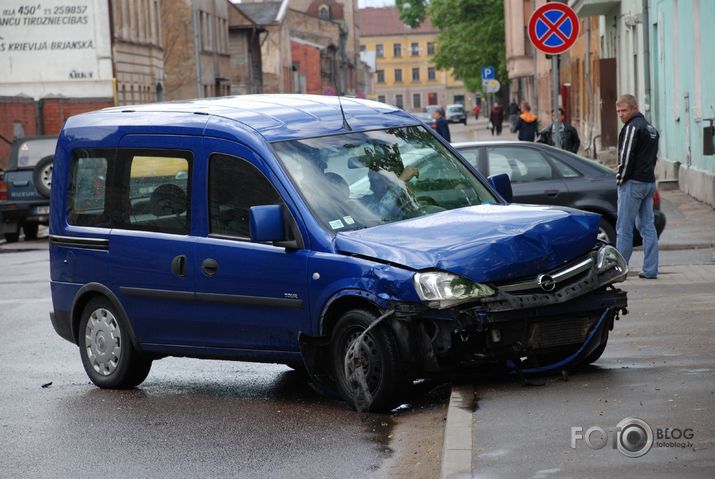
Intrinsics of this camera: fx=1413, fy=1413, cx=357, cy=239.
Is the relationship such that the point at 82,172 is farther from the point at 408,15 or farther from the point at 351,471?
the point at 408,15

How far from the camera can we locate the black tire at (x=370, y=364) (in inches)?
316

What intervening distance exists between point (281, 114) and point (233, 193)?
2.01 ft

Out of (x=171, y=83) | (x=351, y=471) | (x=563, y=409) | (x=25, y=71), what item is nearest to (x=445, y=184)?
(x=563, y=409)

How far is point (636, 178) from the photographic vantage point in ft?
44.8

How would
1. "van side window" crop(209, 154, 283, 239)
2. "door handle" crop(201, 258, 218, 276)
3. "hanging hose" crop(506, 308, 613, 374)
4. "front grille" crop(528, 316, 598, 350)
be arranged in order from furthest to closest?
"door handle" crop(201, 258, 218, 276)
"van side window" crop(209, 154, 283, 239)
"hanging hose" crop(506, 308, 613, 374)
"front grille" crop(528, 316, 598, 350)

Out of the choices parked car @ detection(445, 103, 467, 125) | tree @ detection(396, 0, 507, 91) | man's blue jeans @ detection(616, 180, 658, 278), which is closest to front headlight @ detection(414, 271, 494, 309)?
man's blue jeans @ detection(616, 180, 658, 278)

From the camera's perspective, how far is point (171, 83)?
243ft

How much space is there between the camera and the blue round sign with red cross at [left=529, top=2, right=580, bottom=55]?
679 inches

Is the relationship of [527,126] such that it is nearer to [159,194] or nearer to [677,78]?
[677,78]

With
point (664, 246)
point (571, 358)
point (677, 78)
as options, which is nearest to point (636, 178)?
point (664, 246)

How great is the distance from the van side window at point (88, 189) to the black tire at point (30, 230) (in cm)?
1716

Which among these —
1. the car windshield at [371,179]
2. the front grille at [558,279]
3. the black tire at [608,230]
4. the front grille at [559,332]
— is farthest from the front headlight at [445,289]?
the black tire at [608,230]

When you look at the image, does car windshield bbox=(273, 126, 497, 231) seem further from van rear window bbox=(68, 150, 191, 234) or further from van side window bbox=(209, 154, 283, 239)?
van rear window bbox=(68, 150, 191, 234)

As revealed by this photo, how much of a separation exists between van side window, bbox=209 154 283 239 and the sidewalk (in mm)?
1753
